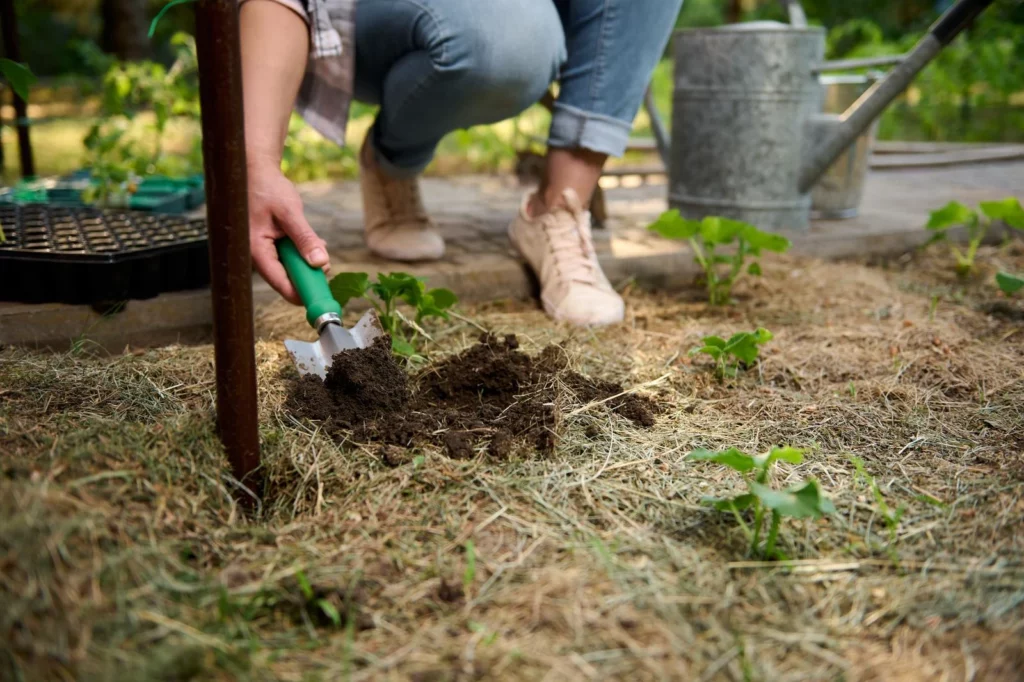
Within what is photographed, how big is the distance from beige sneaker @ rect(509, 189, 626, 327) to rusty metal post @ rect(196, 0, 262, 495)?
96 cm

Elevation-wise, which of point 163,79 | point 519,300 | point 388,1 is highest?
point 388,1

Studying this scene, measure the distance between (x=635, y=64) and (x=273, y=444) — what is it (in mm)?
1252

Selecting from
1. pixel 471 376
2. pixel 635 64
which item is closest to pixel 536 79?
pixel 635 64

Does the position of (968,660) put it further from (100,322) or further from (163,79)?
(163,79)

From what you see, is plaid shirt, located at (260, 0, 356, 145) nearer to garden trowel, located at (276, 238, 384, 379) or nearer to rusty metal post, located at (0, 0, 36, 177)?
garden trowel, located at (276, 238, 384, 379)

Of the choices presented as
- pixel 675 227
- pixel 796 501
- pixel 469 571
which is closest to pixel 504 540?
pixel 469 571

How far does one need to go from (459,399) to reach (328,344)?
24 cm

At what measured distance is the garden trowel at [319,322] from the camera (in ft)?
4.37

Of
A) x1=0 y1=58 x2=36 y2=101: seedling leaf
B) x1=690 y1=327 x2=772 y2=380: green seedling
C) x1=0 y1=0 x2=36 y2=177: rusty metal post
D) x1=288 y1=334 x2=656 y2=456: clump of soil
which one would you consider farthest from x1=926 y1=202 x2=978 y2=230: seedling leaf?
x1=0 y1=0 x2=36 y2=177: rusty metal post

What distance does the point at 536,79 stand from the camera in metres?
1.83

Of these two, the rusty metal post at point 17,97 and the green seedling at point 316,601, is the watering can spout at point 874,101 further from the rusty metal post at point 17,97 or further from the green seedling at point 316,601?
the rusty metal post at point 17,97

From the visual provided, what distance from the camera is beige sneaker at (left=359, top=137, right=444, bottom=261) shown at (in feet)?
6.93

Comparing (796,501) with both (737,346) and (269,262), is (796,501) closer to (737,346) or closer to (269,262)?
(737,346)

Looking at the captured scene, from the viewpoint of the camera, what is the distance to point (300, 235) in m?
1.31
